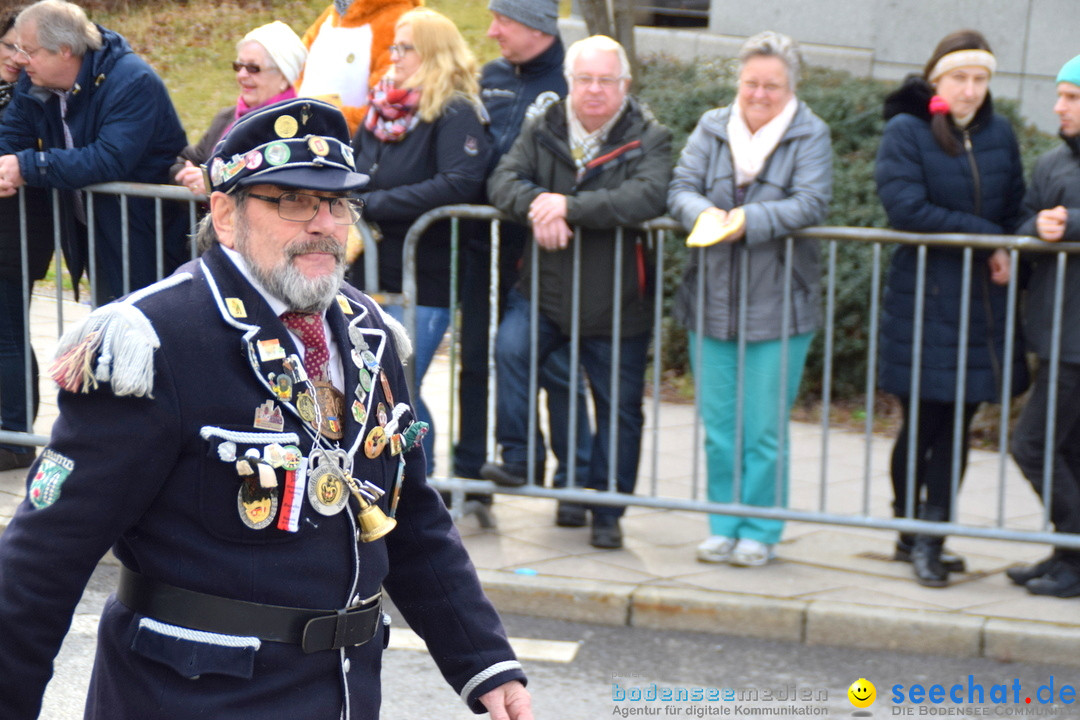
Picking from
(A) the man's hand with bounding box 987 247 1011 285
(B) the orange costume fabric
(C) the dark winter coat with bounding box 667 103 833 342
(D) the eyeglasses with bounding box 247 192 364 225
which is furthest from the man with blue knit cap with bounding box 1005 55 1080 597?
(D) the eyeglasses with bounding box 247 192 364 225

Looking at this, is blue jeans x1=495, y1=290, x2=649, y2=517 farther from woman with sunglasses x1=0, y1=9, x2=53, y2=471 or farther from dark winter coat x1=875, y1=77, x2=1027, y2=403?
woman with sunglasses x1=0, y1=9, x2=53, y2=471

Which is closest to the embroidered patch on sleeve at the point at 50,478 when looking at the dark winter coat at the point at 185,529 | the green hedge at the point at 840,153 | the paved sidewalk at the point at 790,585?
the dark winter coat at the point at 185,529

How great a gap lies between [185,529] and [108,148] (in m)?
4.20

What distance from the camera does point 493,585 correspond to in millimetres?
5379

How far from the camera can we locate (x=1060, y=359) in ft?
17.7

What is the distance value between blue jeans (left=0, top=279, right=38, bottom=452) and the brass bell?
4.51 m

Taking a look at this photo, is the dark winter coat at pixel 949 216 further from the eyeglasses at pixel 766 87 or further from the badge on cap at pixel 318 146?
the badge on cap at pixel 318 146

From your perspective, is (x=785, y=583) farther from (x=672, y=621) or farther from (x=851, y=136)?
(x=851, y=136)

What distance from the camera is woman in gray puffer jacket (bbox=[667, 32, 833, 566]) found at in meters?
5.57

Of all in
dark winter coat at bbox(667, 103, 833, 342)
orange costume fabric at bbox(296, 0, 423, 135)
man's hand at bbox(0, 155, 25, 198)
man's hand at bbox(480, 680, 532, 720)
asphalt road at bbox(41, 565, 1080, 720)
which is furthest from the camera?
orange costume fabric at bbox(296, 0, 423, 135)

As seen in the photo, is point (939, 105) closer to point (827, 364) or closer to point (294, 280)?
point (827, 364)

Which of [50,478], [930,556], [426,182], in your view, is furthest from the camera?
[426,182]

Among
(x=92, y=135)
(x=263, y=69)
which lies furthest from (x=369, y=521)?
(x=92, y=135)

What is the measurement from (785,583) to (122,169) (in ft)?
10.8
